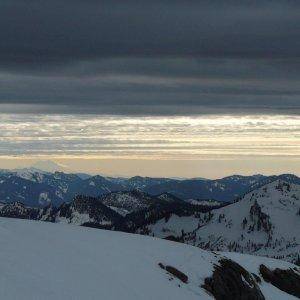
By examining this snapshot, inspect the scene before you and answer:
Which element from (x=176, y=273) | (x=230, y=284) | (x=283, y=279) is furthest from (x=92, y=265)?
(x=283, y=279)

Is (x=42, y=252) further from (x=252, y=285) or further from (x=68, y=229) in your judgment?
(x=252, y=285)

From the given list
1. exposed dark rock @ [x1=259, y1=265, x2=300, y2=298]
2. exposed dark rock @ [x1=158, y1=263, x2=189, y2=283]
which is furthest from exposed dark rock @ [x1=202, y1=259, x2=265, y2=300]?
exposed dark rock @ [x1=259, y1=265, x2=300, y2=298]

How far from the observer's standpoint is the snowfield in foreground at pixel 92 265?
37.3 meters

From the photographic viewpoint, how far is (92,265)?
49.1 metres

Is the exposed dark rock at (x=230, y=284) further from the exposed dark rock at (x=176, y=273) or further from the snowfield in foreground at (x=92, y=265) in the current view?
the exposed dark rock at (x=176, y=273)

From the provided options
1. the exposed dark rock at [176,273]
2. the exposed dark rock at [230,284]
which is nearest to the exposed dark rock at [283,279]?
the exposed dark rock at [230,284]

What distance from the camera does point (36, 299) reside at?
1288 inches

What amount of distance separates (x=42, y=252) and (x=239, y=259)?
5750 centimetres

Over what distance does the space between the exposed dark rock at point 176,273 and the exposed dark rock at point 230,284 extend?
10.3 feet

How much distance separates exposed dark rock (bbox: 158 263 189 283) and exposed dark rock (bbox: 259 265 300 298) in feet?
112

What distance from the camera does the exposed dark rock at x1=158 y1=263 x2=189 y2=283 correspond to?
58756 mm

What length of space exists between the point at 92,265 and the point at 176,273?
13.2m

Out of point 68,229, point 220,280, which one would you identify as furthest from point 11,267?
point 220,280

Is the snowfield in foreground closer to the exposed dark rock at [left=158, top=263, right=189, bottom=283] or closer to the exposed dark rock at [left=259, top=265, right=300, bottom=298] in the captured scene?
the exposed dark rock at [left=158, top=263, right=189, bottom=283]
